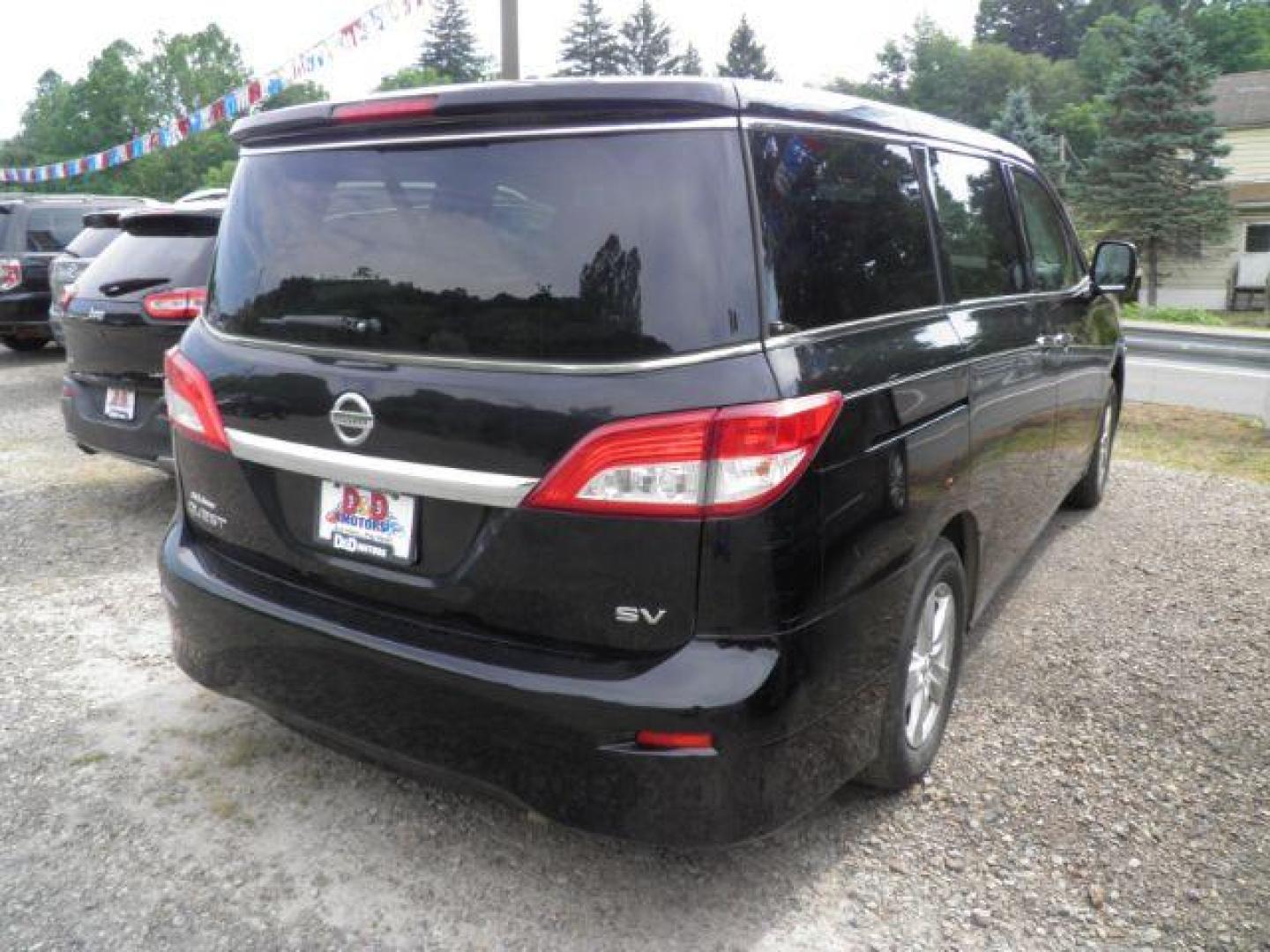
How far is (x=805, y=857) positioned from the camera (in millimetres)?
2684

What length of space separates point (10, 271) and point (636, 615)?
1147cm

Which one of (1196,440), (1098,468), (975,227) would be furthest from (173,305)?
(1196,440)

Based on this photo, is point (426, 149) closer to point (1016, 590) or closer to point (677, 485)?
point (677, 485)

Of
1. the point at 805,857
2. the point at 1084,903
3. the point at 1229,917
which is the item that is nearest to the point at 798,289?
the point at 805,857

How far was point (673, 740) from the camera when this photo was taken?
209 cm

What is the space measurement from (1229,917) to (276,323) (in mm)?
2732

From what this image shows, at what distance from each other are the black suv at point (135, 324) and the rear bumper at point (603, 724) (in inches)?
126

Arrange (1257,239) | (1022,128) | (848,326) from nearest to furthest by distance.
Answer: (848,326)
(1022,128)
(1257,239)

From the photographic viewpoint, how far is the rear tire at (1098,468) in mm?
5676

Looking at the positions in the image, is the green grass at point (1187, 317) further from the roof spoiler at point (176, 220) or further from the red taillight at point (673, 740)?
the red taillight at point (673, 740)

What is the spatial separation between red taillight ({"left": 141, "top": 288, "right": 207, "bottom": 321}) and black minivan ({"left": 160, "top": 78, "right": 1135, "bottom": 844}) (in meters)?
2.73

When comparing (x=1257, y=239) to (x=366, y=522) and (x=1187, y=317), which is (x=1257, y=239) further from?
(x=366, y=522)

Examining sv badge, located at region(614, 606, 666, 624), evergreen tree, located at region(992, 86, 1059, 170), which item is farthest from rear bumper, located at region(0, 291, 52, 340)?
evergreen tree, located at region(992, 86, 1059, 170)

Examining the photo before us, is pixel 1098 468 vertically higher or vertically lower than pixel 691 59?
lower
